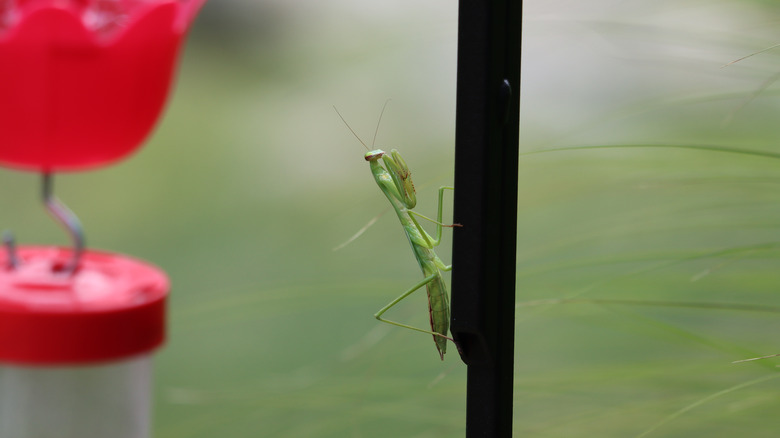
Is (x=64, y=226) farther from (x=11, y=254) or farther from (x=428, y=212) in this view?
(x=428, y=212)

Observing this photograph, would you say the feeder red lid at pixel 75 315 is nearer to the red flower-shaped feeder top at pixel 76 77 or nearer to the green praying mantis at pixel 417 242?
the red flower-shaped feeder top at pixel 76 77

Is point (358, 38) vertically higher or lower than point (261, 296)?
higher

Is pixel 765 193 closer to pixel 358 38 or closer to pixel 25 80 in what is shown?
pixel 25 80

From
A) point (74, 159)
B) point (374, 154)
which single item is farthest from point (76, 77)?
point (374, 154)

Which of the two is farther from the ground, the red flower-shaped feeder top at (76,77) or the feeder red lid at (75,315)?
the red flower-shaped feeder top at (76,77)

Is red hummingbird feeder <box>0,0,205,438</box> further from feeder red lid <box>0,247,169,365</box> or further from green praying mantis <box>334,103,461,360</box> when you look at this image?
green praying mantis <box>334,103,461,360</box>

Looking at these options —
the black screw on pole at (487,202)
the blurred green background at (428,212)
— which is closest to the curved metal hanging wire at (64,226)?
the black screw on pole at (487,202)

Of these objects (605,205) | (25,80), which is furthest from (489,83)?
(605,205)
